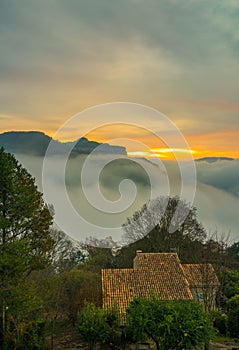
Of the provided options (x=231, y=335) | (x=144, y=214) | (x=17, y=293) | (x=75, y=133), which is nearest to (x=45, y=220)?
(x=17, y=293)

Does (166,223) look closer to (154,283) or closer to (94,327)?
(154,283)

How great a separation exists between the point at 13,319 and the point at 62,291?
7153 millimetres

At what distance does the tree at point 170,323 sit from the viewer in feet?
53.9

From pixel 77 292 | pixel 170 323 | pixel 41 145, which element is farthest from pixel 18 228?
pixel 41 145

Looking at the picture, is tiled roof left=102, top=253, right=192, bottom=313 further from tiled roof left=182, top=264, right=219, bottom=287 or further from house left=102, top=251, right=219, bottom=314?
tiled roof left=182, top=264, right=219, bottom=287

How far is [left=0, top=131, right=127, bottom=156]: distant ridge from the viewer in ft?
102

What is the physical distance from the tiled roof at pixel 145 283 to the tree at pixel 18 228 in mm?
→ 4670

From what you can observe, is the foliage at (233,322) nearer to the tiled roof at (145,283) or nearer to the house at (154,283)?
the house at (154,283)

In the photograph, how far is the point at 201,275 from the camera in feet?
82.6

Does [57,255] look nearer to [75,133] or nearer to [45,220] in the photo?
[75,133]

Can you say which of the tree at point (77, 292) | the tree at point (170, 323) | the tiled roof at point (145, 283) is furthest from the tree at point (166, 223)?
the tree at point (170, 323)

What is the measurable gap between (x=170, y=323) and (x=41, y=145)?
23151 millimetres

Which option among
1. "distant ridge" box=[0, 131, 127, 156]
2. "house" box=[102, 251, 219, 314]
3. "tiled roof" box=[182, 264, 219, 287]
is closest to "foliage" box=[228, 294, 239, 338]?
"house" box=[102, 251, 219, 314]

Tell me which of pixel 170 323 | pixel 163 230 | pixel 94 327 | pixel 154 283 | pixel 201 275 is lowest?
pixel 94 327
